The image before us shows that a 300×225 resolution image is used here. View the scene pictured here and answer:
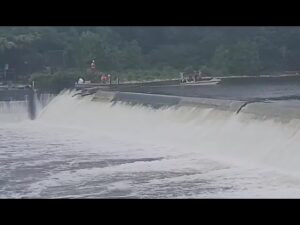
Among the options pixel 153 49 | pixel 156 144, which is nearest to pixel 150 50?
pixel 153 49

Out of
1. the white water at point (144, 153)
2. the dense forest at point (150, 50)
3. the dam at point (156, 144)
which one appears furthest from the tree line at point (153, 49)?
the white water at point (144, 153)

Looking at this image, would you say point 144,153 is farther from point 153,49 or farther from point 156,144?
point 153,49

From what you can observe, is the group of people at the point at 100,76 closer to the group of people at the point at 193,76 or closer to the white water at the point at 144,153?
the white water at the point at 144,153

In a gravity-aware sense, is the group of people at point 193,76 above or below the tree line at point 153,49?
below

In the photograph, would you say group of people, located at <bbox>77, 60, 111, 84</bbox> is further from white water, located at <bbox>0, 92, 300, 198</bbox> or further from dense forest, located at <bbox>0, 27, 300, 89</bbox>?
white water, located at <bbox>0, 92, 300, 198</bbox>
